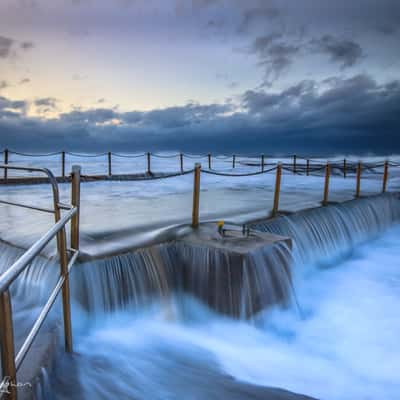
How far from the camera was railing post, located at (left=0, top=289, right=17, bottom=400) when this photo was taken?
48.1 inches

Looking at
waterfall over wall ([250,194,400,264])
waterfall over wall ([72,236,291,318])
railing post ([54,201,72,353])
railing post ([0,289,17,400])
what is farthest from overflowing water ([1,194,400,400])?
waterfall over wall ([250,194,400,264])

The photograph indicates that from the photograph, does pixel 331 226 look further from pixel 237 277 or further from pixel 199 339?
pixel 199 339

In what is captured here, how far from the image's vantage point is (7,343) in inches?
52.4

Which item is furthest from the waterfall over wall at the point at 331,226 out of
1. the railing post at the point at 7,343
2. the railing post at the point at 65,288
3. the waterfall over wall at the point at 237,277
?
the railing post at the point at 7,343

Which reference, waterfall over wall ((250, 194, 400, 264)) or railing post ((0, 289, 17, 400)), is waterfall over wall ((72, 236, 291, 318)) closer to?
waterfall over wall ((250, 194, 400, 264))

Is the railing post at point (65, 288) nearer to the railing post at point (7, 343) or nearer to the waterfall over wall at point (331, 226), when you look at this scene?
the railing post at point (7, 343)

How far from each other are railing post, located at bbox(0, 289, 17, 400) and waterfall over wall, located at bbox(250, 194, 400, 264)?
4552mm

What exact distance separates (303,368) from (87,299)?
227 cm

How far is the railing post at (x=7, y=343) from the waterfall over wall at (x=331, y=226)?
4552 mm

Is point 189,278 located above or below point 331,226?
below

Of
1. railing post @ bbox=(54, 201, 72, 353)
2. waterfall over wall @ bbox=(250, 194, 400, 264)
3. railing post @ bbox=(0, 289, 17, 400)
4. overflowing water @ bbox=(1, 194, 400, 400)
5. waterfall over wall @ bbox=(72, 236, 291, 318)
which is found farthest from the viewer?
waterfall over wall @ bbox=(250, 194, 400, 264)

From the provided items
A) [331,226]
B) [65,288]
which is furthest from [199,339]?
[331,226]

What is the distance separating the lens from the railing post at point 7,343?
48.1 inches

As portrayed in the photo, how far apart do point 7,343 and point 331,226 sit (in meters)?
6.90
